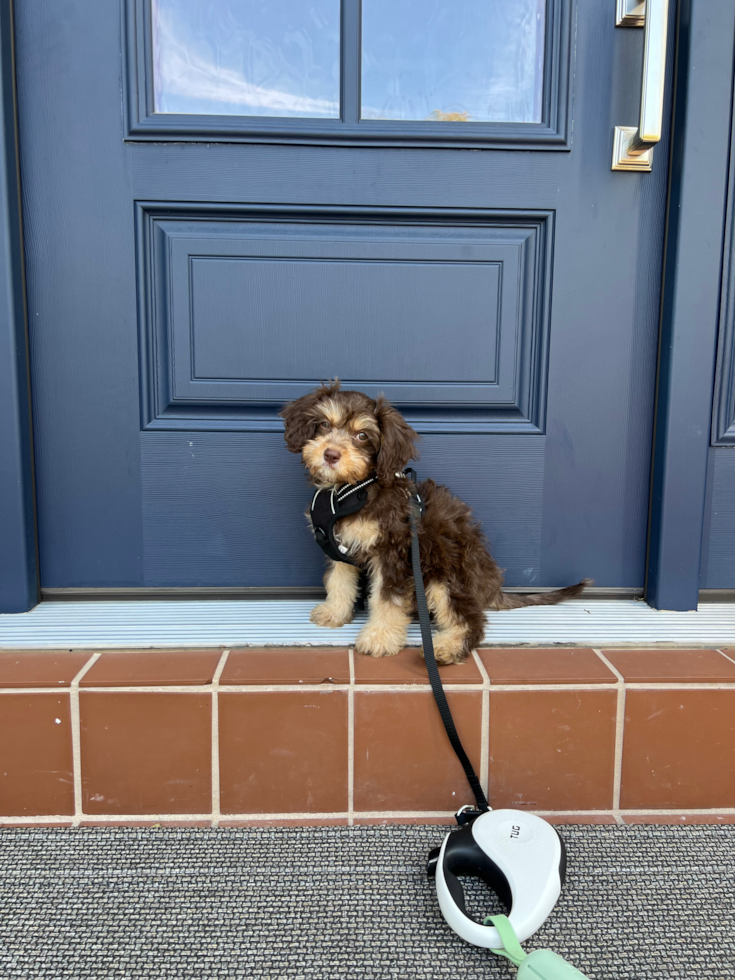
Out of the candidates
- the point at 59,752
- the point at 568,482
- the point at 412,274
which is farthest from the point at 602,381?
the point at 59,752

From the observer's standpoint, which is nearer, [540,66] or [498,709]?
[498,709]

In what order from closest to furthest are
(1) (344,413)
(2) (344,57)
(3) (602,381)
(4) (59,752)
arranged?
(4) (59,752), (1) (344,413), (2) (344,57), (3) (602,381)

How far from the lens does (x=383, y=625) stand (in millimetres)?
1830

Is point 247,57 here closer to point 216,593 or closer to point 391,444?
point 391,444

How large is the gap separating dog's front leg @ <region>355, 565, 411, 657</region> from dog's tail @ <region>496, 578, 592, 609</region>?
0.38 meters

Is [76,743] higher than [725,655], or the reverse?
[725,655]

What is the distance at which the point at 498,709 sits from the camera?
5.36 ft

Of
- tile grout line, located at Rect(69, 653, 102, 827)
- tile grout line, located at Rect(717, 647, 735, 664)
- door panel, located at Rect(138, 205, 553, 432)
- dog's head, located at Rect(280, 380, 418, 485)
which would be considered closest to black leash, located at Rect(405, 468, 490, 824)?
dog's head, located at Rect(280, 380, 418, 485)

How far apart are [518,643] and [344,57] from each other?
189 centimetres

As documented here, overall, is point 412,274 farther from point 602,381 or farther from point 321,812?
point 321,812

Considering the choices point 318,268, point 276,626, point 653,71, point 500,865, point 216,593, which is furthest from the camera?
point 216,593

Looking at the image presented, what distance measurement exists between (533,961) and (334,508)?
116 cm

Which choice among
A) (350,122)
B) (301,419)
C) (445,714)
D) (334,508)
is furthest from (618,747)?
(350,122)

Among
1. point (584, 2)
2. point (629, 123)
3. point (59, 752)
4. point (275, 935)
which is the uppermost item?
point (584, 2)
